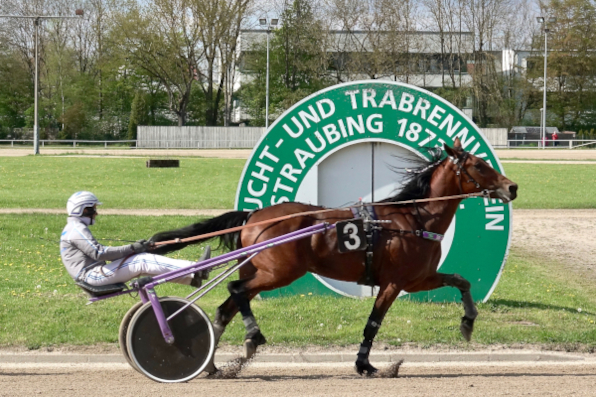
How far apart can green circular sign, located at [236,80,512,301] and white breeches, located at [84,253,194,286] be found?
2993mm

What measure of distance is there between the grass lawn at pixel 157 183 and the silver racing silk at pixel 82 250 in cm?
1276

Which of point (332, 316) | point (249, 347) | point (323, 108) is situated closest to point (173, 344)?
point (249, 347)

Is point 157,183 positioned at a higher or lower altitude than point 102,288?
higher

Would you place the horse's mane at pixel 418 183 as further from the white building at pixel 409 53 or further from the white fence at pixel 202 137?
the white fence at pixel 202 137

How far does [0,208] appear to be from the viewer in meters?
17.8

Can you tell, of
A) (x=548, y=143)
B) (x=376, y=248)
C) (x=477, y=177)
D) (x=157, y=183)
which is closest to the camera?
(x=376, y=248)

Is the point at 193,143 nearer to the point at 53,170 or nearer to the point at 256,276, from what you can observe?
the point at 53,170

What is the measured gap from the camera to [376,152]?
29.9 feet

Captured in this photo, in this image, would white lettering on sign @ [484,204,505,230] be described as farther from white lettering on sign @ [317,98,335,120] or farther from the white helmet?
the white helmet

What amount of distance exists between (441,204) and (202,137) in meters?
46.7

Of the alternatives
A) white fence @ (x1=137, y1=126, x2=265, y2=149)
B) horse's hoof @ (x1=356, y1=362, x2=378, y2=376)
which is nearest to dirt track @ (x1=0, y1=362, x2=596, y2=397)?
horse's hoof @ (x1=356, y1=362, x2=378, y2=376)

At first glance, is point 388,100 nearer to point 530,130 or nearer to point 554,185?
point 554,185

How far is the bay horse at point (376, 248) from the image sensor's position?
20.4 ft

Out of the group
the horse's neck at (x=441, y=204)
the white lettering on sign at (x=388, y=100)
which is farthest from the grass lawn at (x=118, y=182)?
the horse's neck at (x=441, y=204)
